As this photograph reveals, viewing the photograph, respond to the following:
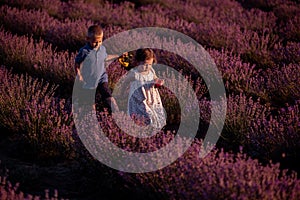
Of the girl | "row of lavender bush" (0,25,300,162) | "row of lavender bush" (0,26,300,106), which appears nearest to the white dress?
the girl

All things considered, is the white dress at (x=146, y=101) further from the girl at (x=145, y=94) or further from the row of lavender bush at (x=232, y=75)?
the row of lavender bush at (x=232, y=75)

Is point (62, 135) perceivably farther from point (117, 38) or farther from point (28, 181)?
point (117, 38)

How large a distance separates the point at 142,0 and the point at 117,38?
4.14 metres

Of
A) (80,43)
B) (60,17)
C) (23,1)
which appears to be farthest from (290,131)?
(23,1)

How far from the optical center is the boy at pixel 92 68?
172 inches

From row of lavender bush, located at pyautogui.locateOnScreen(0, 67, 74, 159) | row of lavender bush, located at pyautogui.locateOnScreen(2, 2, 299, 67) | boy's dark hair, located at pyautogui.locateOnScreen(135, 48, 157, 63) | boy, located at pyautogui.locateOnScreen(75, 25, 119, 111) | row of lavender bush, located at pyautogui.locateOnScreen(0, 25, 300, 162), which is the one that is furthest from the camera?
row of lavender bush, located at pyautogui.locateOnScreen(2, 2, 299, 67)

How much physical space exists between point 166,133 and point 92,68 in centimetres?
104

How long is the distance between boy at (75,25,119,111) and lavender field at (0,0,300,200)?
28 cm

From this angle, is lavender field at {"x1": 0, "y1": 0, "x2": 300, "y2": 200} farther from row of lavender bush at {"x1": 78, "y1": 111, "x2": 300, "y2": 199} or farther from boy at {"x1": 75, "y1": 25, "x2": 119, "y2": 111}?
boy at {"x1": 75, "y1": 25, "x2": 119, "y2": 111}

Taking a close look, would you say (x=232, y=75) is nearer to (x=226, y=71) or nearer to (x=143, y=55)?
(x=226, y=71)

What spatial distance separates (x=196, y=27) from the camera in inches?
284

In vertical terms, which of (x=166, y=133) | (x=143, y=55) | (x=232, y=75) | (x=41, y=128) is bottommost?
(x=41, y=128)

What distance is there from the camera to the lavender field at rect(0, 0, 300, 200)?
105 inches

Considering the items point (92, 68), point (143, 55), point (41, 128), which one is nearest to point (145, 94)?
point (143, 55)
